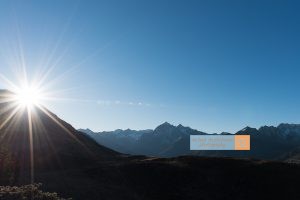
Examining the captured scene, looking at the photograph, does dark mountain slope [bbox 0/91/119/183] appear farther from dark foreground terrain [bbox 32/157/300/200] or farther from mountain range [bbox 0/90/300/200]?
dark foreground terrain [bbox 32/157/300/200]

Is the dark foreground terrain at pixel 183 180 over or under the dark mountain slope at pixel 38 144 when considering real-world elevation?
under

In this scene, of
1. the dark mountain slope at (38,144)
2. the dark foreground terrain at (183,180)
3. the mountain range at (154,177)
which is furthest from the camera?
the dark mountain slope at (38,144)

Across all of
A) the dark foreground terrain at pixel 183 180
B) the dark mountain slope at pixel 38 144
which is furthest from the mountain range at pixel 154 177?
the dark mountain slope at pixel 38 144

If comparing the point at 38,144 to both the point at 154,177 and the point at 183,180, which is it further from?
the point at 183,180

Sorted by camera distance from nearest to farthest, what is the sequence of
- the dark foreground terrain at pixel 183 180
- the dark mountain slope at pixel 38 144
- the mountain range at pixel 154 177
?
1. the mountain range at pixel 154 177
2. the dark foreground terrain at pixel 183 180
3. the dark mountain slope at pixel 38 144

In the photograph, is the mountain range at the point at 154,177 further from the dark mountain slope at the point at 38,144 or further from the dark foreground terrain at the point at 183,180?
the dark mountain slope at the point at 38,144

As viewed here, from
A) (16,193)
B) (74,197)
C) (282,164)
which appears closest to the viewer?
(16,193)

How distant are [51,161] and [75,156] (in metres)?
9.23

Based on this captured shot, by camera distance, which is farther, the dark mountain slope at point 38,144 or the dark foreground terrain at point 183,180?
the dark mountain slope at point 38,144

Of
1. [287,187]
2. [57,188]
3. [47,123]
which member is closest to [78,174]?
[57,188]

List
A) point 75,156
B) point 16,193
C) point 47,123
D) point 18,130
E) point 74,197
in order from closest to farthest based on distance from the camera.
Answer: point 16,193 < point 74,197 < point 75,156 < point 18,130 < point 47,123

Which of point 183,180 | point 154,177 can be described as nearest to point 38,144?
point 154,177

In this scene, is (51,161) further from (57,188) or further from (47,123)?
(47,123)

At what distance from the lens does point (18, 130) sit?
4562 inches
